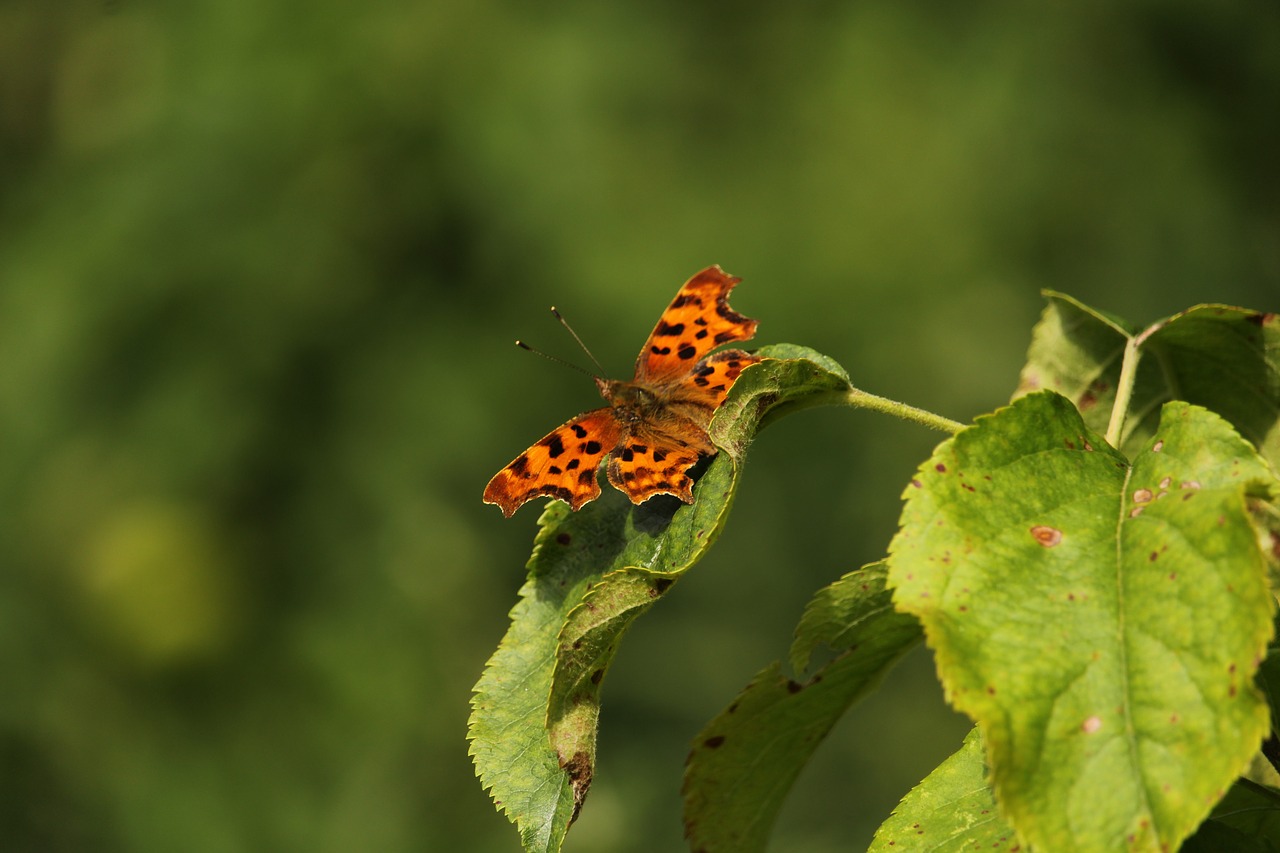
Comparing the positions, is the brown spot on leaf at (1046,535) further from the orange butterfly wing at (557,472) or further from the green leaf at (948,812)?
the orange butterfly wing at (557,472)

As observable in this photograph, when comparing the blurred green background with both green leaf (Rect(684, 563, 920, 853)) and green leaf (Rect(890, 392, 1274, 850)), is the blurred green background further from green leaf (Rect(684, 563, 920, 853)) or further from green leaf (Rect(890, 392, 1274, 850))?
green leaf (Rect(890, 392, 1274, 850))

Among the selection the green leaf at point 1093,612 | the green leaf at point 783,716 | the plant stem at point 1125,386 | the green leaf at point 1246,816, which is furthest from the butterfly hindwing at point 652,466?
the green leaf at point 1246,816

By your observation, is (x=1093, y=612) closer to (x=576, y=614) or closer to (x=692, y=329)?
(x=576, y=614)

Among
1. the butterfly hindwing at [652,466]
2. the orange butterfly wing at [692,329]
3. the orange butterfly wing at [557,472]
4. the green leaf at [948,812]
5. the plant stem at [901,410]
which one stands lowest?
the green leaf at [948,812]

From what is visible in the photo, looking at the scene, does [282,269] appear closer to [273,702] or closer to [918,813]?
[273,702]

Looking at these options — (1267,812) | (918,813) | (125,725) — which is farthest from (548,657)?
(125,725)

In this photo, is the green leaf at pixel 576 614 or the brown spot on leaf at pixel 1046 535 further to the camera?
the green leaf at pixel 576 614
